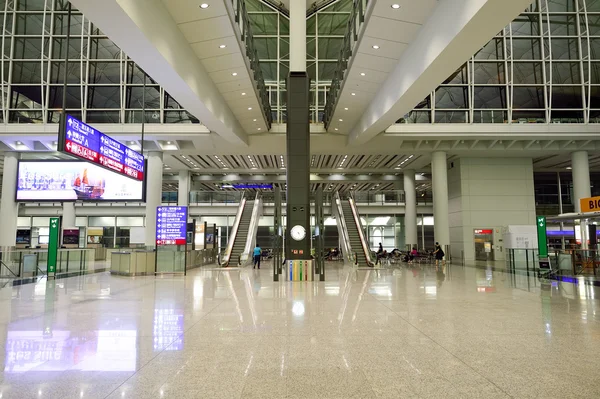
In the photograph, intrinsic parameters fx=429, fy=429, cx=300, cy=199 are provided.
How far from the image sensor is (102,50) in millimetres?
23891

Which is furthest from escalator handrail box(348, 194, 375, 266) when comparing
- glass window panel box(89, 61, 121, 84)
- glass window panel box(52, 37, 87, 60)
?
glass window panel box(52, 37, 87, 60)

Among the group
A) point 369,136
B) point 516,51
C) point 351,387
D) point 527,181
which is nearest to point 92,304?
point 351,387

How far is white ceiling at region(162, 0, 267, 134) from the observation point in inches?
398

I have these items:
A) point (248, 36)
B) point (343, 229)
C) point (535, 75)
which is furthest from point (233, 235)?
point (535, 75)

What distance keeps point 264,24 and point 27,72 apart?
13.7 metres

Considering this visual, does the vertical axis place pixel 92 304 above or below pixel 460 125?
below

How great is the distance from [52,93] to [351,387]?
25416 millimetres

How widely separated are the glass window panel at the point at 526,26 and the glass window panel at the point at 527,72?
1684 mm

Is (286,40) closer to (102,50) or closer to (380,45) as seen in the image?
(102,50)

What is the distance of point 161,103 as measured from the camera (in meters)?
23.2

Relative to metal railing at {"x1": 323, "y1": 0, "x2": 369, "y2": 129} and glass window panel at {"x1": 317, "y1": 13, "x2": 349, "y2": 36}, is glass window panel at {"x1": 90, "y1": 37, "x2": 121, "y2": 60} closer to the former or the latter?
glass window panel at {"x1": 317, "y1": 13, "x2": 349, "y2": 36}

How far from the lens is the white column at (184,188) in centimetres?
3409

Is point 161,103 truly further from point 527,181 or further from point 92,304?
point 527,181

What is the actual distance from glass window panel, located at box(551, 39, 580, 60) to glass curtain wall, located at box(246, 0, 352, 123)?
12.1 metres
